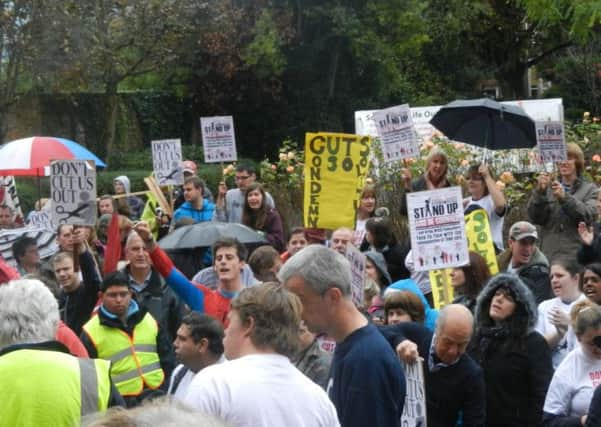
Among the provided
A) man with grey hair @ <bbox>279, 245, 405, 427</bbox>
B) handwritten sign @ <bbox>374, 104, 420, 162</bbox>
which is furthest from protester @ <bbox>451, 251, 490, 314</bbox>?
handwritten sign @ <bbox>374, 104, 420, 162</bbox>

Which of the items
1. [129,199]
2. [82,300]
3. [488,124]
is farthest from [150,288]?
[129,199]

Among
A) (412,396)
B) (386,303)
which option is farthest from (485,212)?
(412,396)

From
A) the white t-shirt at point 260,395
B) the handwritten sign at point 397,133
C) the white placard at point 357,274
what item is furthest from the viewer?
the handwritten sign at point 397,133

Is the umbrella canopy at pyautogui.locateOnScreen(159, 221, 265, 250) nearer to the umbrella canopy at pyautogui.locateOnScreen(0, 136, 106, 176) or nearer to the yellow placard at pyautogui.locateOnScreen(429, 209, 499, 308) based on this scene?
the yellow placard at pyautogui.locateOnScreen(429, 209, 499, 308)

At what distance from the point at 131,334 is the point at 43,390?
10.1 feet

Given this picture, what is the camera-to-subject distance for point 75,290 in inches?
344

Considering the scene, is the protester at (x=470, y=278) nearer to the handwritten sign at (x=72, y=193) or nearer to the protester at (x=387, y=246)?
the protester at (x=387, y=246)

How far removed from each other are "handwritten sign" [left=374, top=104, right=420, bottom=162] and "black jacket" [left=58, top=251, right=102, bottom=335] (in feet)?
14.1

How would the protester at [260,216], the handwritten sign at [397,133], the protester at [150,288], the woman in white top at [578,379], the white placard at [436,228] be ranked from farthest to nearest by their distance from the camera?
the handwritten sign at [397,133], the protester at [260,216], the white placard at [436,228], the protester at [150,288], the woman in white top at [578,379]

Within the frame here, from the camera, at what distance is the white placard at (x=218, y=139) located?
1527cm

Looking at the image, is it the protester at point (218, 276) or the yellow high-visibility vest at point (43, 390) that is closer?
the yellow high-visibility vest at point (43, 390)

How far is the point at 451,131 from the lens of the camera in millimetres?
13062

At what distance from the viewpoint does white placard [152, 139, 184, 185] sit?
576 inches

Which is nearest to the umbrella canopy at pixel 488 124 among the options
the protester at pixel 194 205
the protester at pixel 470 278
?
the protester at pixel 194 205
